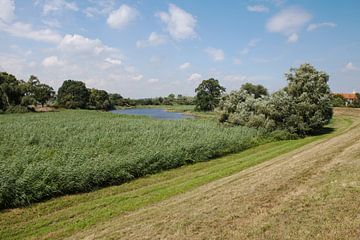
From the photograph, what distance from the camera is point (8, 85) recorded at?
69.2 metres

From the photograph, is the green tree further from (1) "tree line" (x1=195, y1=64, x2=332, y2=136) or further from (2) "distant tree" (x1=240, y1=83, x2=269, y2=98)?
(2) "distant tree" (x1=240, y1=83, x2=269, y2=98)

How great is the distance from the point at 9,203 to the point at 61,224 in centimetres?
283

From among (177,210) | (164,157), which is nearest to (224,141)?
(164,157)

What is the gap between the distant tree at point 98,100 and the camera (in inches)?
4358

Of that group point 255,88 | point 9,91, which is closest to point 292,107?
point 255,88

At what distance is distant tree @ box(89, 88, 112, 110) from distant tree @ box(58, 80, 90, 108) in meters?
8.02

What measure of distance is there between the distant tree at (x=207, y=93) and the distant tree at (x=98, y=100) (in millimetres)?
40788

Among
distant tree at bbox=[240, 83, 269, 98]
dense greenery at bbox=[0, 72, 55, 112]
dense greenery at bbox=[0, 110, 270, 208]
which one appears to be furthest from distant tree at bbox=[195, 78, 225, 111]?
dense greenery at bbox=[0, 110, 270, 208]

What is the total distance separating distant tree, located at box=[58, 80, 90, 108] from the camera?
95.0 m

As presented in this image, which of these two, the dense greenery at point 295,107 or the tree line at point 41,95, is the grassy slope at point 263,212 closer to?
the dense greenery at point 295,107

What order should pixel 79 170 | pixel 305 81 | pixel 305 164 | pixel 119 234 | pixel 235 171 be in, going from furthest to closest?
pixel 305 81 < pixel 235 171 < pixel 79 170 < pixel 305 164 < pixel 119 234

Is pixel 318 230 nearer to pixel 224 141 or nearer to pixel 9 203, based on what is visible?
pixel 9 203

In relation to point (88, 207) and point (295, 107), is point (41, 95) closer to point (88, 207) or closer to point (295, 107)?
point (295, 107)

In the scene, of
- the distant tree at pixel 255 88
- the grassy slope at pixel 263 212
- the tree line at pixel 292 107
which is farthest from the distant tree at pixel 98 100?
the grassy slope at pixel 263 212
